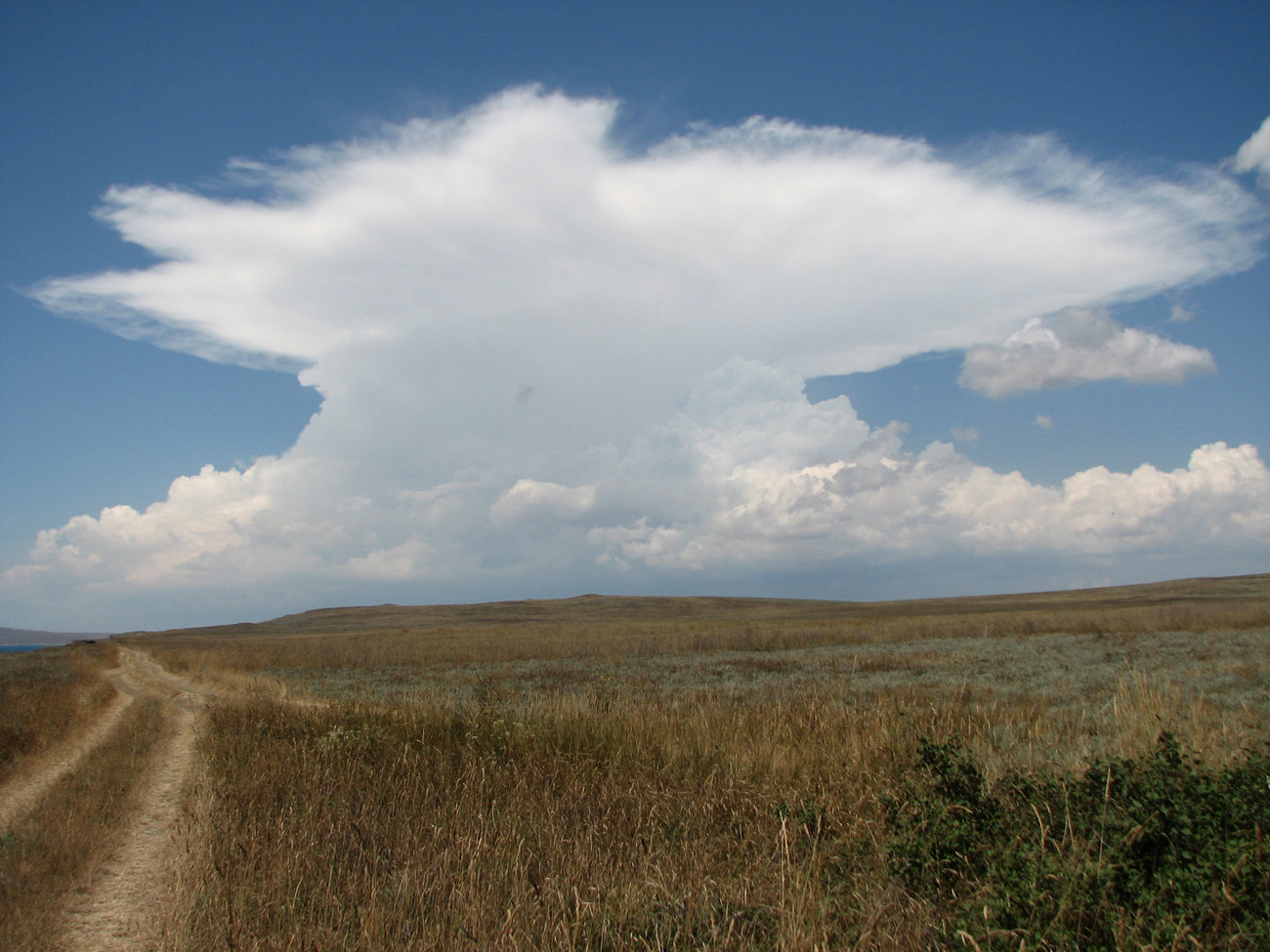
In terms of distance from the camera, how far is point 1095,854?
468 centimetres

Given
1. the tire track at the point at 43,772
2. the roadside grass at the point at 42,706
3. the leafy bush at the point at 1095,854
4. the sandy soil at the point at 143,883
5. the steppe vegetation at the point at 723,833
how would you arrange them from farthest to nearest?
the roadside grass at the point at 42,706
the tire track at the point at 43,772
the sandy soil at the point at 143,883
the steppe vegetation at the point at 723,833
the leafy bush at the point at 1095,854

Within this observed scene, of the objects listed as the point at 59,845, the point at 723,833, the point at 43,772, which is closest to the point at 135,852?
the point at 59,845

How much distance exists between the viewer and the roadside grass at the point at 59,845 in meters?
5.48

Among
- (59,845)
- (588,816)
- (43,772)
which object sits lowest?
(43,772)

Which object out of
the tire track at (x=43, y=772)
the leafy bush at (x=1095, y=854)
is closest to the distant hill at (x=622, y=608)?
the tire track at (x=43, y=772)

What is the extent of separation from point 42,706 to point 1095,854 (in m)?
23.6

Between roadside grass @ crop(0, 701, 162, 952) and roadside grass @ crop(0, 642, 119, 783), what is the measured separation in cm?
290

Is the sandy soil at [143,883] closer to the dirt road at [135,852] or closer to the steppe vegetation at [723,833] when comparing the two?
the dirt road at [135,852]

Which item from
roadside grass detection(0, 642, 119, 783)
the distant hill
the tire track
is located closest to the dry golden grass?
the tire track

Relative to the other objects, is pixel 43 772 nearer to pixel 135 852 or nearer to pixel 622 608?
pixel 135 852

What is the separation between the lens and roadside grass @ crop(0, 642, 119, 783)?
46.2ft

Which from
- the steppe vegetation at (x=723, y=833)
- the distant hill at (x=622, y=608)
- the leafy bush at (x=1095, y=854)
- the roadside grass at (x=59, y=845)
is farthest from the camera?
the distant hill at (x=622, y=608)

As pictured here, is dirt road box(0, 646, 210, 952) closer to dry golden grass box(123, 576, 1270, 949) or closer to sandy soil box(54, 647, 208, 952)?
sandy soil box(54, 647, 208, 952)

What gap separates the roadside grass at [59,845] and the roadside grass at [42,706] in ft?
9.52
